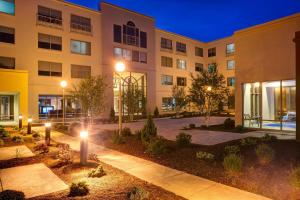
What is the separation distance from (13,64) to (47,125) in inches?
591

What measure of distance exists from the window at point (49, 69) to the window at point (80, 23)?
5083mm

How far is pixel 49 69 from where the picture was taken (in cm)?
2495

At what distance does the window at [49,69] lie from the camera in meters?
24.4

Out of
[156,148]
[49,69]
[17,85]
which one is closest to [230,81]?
[49,69]

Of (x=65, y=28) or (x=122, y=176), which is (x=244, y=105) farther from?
(x=65, y=28)

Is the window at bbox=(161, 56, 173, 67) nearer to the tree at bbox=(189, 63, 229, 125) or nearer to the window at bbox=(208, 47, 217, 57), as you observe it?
the window at bbox=(208, 47, 217, 57)

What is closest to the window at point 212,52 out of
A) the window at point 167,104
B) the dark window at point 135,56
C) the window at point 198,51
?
the window at point 198,51

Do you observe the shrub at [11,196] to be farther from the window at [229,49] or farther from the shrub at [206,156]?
the window at [229,49]

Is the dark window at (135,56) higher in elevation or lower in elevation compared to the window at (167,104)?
higher

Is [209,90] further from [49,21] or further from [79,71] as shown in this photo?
[49,21]

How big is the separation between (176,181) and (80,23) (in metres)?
26.0

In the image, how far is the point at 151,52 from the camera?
3431 cm

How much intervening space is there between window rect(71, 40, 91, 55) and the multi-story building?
12 centimetres

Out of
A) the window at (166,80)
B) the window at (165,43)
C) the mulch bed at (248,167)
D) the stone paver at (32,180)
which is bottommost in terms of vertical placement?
the stone paver at (32,180)
